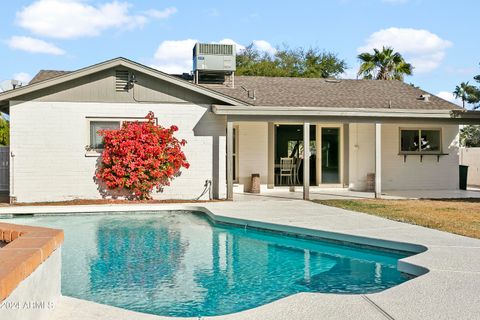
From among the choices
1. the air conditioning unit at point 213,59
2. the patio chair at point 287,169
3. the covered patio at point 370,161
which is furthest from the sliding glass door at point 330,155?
the air conditioning unit at point 213,59

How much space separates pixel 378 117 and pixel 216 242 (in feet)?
25.9

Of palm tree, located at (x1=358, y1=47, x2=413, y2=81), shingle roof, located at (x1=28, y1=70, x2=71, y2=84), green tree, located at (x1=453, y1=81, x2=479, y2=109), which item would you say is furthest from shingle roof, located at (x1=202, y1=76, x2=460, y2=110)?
green tree, located at (x1=453, y1=81, x2=479, y2=109)

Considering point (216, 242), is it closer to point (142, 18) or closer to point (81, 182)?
point (81, 182)

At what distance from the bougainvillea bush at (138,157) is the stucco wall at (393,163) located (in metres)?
6.89

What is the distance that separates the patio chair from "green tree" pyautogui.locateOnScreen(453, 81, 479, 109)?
45171 mm

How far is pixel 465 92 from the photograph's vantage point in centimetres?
6109

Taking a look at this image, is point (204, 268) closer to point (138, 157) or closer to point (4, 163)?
point (138, 157)

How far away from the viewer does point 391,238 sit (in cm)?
750

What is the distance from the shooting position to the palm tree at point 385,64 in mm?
29953

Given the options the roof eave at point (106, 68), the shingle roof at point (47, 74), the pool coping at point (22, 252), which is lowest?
the pool coping at point (22, 252)

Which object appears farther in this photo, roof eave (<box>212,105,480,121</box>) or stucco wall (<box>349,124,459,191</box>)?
stucco wall (<box>349,124,459,191</box>)

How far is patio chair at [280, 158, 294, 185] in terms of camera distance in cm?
1705

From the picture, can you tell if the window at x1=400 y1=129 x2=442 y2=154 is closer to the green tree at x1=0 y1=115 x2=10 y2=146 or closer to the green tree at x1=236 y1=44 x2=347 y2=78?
the green tree at x1=0 y1=115 x2=10 y2=146

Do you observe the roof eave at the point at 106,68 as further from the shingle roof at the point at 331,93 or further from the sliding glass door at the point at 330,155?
the sliding glass door at the point at 330,155
